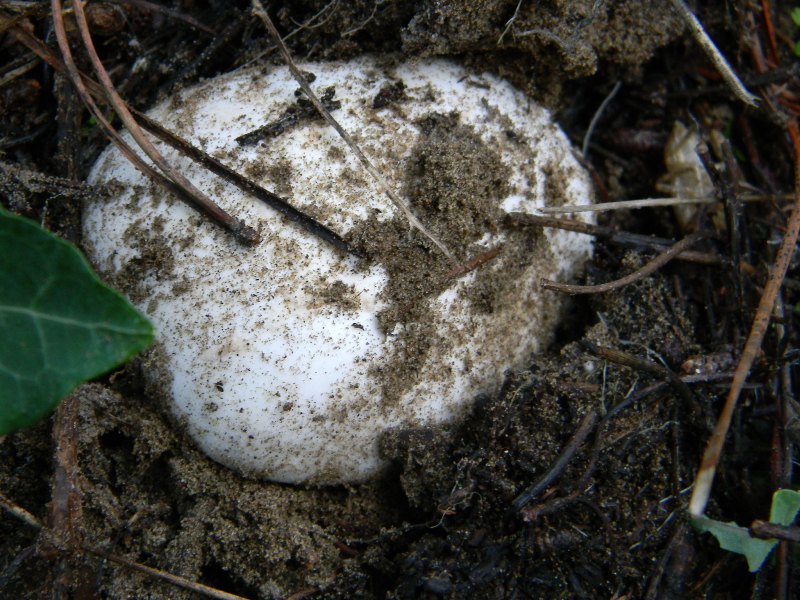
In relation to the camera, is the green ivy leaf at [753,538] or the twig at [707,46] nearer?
the green ivy leaf at [753,538]

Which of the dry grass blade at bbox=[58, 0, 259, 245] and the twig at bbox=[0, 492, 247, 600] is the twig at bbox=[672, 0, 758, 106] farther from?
the twig at bbox=[0, 492, 247, 600]

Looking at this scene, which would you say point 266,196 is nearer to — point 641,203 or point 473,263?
point 473,263

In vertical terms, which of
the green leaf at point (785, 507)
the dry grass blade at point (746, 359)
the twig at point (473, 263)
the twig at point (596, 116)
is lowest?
the green leaf at point (785, 507)

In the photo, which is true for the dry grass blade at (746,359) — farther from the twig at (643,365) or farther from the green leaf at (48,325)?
the green leaf at (48,325)

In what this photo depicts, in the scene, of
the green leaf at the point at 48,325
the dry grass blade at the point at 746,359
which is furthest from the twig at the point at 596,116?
the green leaf at the point at 48,325

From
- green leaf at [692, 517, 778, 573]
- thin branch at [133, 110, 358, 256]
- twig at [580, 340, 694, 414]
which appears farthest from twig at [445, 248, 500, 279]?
green leaf at [692, 517, 778, 573]

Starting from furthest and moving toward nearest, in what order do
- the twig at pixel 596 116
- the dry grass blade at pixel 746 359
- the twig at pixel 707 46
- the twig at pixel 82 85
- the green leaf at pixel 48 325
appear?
the twig at pixel 596 116
the twig at pixel 707 46
the twig at pixel 82 85
the dry grass blade at pixel 746 359
the green leaf at pixel 48 325
